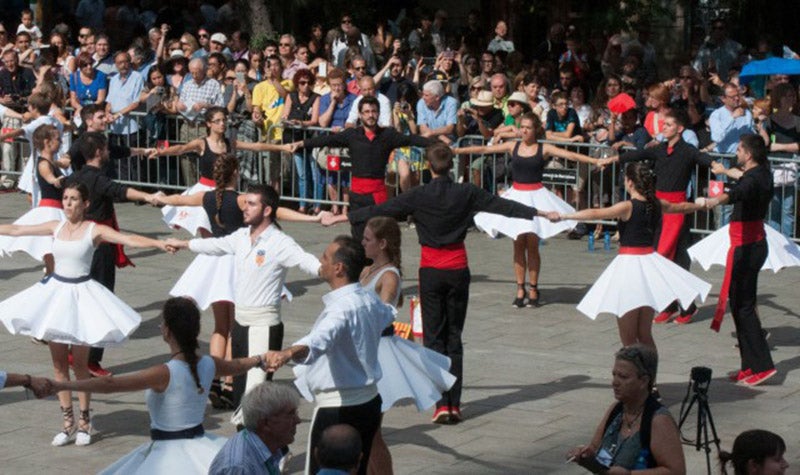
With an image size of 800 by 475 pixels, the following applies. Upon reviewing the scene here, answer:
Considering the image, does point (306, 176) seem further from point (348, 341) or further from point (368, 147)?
point (348, 341)

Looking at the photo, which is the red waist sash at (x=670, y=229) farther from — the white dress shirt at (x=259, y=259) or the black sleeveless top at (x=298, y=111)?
the black sleeveless top at (x=298, y=111)

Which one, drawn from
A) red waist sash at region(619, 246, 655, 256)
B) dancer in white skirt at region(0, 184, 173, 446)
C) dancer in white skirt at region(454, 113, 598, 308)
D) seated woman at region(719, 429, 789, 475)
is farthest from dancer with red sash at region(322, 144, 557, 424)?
seated woman at region(719, 429, 789, 475)

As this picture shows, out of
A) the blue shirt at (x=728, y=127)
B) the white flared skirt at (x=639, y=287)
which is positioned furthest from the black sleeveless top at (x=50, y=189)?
the blue shirt at (x=728, y=127)

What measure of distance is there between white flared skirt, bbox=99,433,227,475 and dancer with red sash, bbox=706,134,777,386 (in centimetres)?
588

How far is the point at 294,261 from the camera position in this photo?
1095 centimetres

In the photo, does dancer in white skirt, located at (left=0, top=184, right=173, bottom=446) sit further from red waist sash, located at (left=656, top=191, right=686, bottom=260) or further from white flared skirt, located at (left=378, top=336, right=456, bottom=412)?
red waist sash, located at (left=656, top=191, right=686, bottom=260)

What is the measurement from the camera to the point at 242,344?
37.9 ft

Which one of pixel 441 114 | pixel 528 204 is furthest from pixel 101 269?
pixel 441 114

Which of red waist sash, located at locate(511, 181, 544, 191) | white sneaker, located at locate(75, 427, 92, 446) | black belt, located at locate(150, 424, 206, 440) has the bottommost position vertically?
white sneaker, located at locate(75, 427, 92, 446)

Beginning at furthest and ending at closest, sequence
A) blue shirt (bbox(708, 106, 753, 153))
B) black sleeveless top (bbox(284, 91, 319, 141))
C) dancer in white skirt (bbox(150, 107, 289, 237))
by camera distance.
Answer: black sleeveless top (bbox(284, 91, 319, 141)), blue shirt (bbox(708, 106, 753, 153)), dancer in white skirt (bbox(150, 107, 289, 237))

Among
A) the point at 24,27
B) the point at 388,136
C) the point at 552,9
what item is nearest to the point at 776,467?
the point at 388,136

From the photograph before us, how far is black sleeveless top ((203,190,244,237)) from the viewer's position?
12398mm

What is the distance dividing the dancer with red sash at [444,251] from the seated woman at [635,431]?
4080mm

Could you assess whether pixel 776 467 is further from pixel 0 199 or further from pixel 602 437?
pixel 0 199
